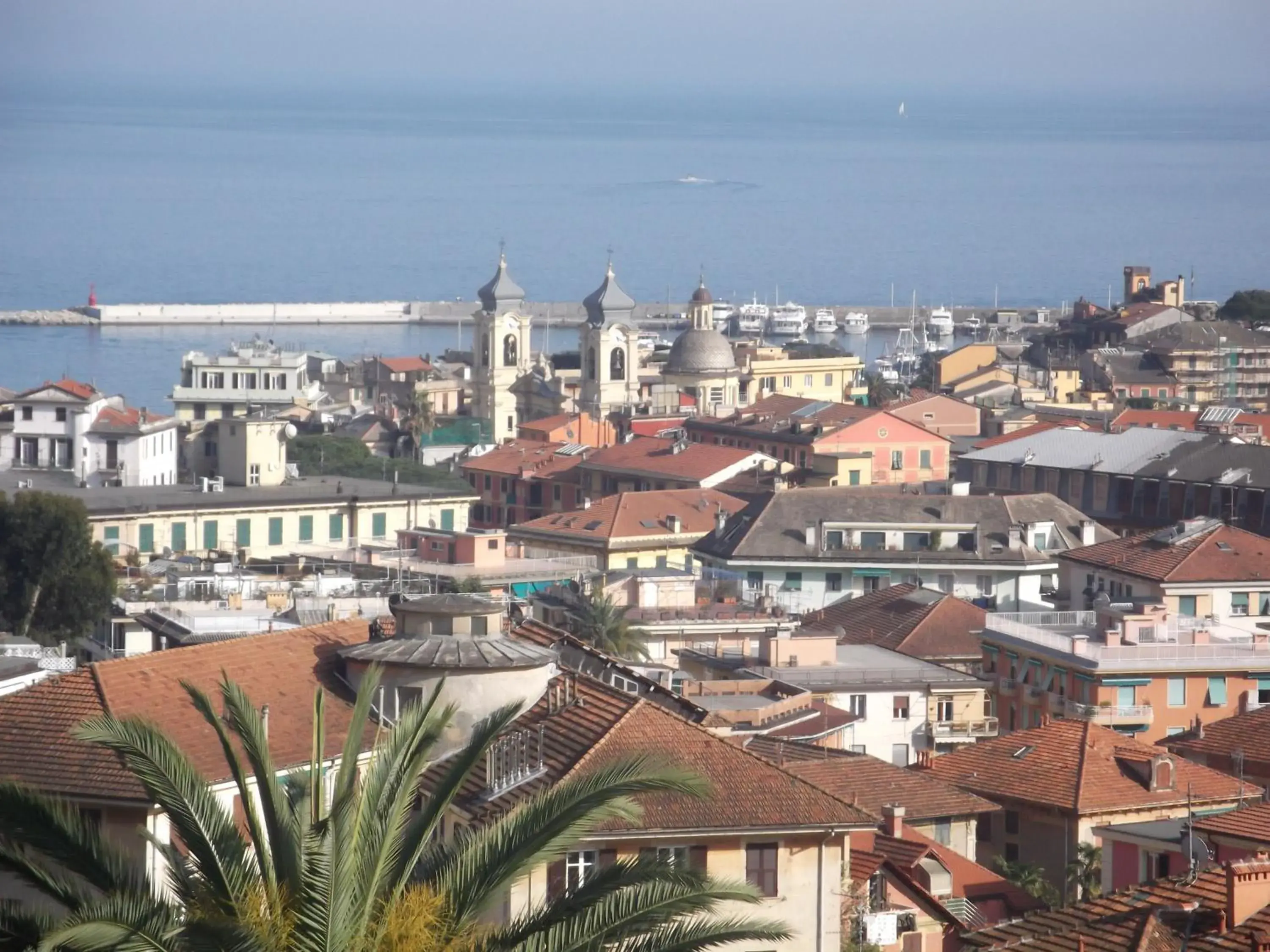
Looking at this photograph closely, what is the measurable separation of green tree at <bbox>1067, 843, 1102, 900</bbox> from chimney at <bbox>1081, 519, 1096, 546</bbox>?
2016cm

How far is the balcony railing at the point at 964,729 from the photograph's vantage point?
1077 inches

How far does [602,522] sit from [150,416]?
11.5m

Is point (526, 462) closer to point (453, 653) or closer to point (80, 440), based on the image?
point (80, 440)

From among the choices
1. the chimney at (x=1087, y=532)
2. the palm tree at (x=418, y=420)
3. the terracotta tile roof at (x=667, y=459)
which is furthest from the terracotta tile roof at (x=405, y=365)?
the chimney at (x=1087, y=532)

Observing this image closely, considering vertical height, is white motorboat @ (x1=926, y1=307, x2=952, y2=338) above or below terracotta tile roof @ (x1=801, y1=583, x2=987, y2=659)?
above

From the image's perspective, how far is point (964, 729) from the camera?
27.5 m

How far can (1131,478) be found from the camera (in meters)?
46.6

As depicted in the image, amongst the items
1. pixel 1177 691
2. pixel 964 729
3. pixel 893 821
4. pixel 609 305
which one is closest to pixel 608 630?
pixel 964 729

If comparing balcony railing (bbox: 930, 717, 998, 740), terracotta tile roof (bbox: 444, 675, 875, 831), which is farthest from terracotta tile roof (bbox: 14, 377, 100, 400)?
terracotta tile roof (bbox: 444, 675, 875, 831)

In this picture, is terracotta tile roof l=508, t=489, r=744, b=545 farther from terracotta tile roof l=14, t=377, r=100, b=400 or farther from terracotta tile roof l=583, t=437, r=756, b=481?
terracotta tile roof l=14, t=377, r=100, b=400

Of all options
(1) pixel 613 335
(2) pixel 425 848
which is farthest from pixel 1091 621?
(1) pixel 613 335

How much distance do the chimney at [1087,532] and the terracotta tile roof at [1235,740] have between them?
1567 centimetres

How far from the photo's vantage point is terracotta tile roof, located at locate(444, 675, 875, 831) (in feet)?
40.2

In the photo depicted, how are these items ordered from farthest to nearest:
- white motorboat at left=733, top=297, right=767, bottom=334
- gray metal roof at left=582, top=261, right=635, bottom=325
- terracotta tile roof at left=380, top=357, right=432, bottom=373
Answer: white motorboat at left=733, top=297, right=767, bottom=334 < terracotta tile roof at left=380, top=357, right=432, bottom=373 < gray metal roof at left=582, top=261, right=635, bottom=325
